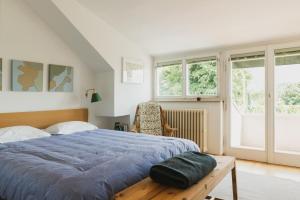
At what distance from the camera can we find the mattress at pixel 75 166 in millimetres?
1374

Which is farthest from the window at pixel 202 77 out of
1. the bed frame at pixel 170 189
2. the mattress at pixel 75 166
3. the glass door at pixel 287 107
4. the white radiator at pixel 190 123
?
the bed frame at pixel 170 189

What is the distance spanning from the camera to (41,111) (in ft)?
11.1

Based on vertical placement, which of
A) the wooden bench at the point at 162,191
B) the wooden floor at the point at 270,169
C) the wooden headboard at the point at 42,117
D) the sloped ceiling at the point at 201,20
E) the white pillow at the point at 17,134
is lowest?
the wooden floor at the point at 270,169

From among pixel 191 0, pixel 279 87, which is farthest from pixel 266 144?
pixel 191 0

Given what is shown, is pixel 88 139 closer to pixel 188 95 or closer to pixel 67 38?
pixel 67 38

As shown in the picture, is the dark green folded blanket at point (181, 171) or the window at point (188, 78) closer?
the dark green folded blanket at point (181, 171)

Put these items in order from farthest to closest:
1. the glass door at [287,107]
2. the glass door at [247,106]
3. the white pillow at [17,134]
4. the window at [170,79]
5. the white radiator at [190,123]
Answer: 1. the window at [170,79]
2. the white radiator at [190,123]
3. the glass door at [247,106]
4. the glass door at [287,107]
5. the white pillow at [17,134]

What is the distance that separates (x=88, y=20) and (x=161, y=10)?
1.12 m

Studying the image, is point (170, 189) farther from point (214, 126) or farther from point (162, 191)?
point (214, 126)

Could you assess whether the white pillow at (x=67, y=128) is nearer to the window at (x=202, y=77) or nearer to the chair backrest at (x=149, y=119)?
the chair backrest at (x=149, y=119)

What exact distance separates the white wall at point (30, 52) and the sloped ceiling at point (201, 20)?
780mm

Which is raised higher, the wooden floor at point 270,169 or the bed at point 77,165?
the bed at point 77,165

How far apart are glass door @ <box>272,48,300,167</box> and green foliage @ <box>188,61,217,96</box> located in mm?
1005

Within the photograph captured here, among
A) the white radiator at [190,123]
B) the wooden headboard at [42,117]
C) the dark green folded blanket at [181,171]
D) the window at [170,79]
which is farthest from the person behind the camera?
the window at [170,79]
